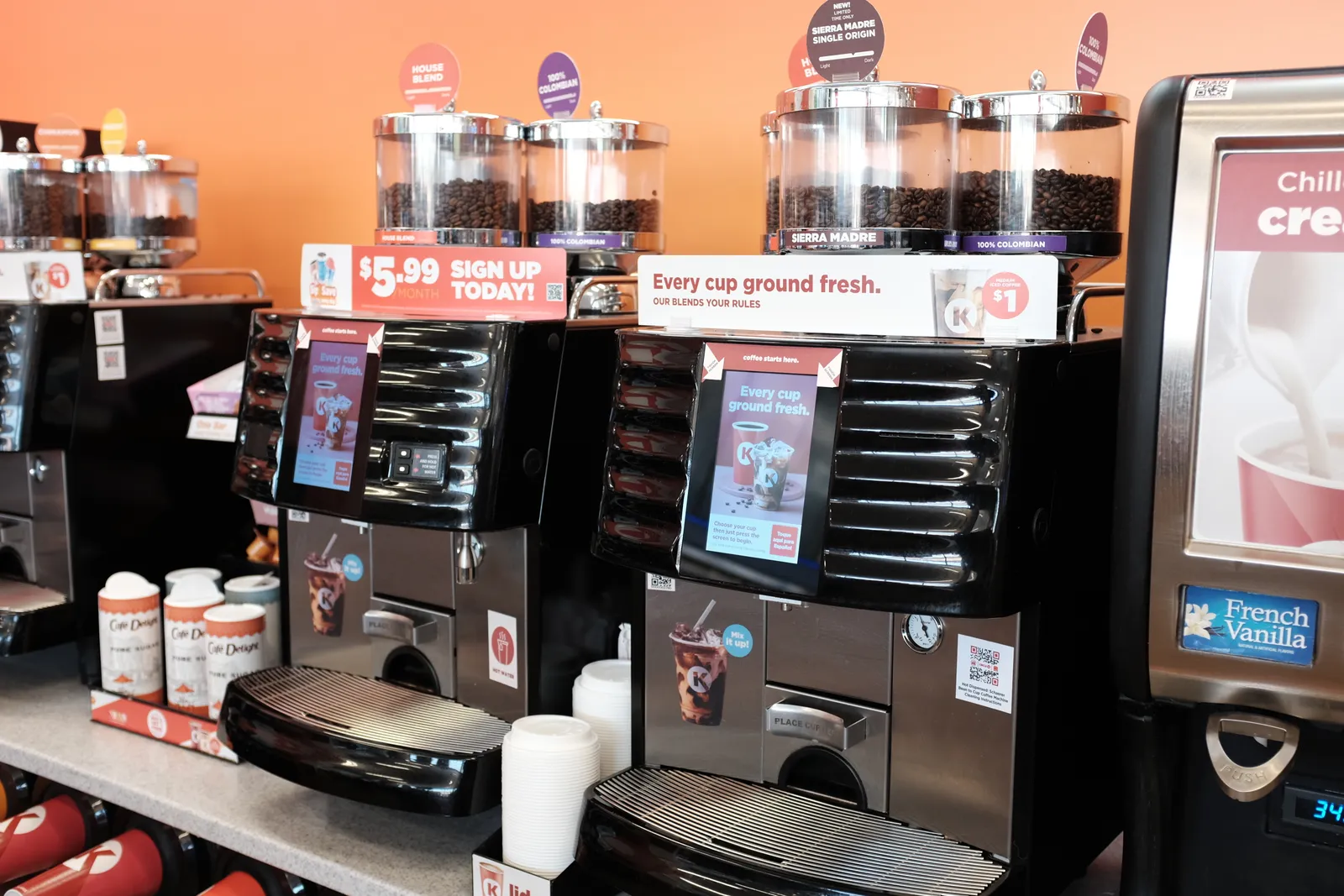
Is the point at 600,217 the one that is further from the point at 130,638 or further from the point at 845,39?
the point at 130,638

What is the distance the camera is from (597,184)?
2.01m

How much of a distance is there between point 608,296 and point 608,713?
1.94ft

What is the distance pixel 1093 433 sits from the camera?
136 centimetres

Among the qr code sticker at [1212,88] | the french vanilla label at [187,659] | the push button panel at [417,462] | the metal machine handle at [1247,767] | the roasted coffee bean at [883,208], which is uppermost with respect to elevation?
the qr code sticker at [1212,88]

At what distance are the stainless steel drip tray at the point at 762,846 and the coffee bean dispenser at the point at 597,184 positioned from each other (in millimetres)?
858

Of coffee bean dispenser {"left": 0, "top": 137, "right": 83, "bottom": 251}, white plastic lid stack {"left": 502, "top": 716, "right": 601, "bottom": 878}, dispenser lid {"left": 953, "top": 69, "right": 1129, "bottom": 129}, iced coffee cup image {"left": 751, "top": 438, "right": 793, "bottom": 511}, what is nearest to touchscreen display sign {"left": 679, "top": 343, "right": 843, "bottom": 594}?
iced coffee cup image {"left": 751, "top": 438, "right": 793, "bottom": 511}

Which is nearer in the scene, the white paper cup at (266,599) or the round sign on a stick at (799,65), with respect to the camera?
the round sign on a stick at (799,65)

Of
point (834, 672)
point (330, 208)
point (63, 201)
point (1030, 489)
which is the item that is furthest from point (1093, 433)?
point (63, 201)

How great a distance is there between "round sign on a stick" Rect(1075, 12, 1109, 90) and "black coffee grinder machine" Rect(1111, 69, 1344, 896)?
1.43 feet

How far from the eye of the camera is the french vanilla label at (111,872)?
74.8 inches

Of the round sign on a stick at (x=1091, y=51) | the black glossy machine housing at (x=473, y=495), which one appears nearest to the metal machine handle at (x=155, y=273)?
the black glossy machine housing at (x=473, y=495)

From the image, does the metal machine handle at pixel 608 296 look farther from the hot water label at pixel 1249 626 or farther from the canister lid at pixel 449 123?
the hot water label at pixel 1249 626

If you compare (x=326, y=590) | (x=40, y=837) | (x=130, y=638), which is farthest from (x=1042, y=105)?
(x=40, y=837)

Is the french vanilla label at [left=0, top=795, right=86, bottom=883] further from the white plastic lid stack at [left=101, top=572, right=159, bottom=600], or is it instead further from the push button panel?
the push button panel
